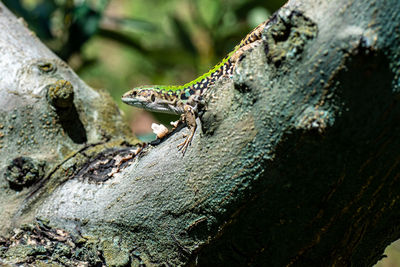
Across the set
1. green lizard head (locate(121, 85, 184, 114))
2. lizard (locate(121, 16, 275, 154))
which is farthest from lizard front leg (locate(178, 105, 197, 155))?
green lizard head (locate(121, 85, 184, 114))

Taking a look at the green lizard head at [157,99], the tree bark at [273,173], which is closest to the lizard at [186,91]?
the green lizard head at [157,99]

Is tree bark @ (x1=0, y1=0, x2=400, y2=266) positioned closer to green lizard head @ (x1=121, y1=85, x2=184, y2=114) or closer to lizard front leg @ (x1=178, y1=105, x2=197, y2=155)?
lizard front leg @ (x1=178, y1=105, x2=197, y2=155)

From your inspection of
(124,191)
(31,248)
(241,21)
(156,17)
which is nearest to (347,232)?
(124,191)

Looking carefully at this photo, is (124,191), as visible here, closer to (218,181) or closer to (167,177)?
(167,177)

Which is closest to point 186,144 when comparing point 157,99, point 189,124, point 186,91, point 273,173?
point 189,124

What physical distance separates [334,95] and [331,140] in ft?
0.52

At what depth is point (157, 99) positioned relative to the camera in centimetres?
363

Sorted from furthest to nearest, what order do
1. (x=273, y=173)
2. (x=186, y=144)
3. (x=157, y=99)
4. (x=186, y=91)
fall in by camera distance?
(x=157, y=99) → (x=186, y=91) → (x=186, y=144) → (x=273, y=173)

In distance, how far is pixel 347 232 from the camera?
5.64ft

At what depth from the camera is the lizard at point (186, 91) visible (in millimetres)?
2928

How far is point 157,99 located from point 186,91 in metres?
0.52

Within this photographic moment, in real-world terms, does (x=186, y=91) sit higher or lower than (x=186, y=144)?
higher

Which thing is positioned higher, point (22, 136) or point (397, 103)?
point (22, 136)

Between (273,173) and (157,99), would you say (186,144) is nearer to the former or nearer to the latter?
(273,173)
